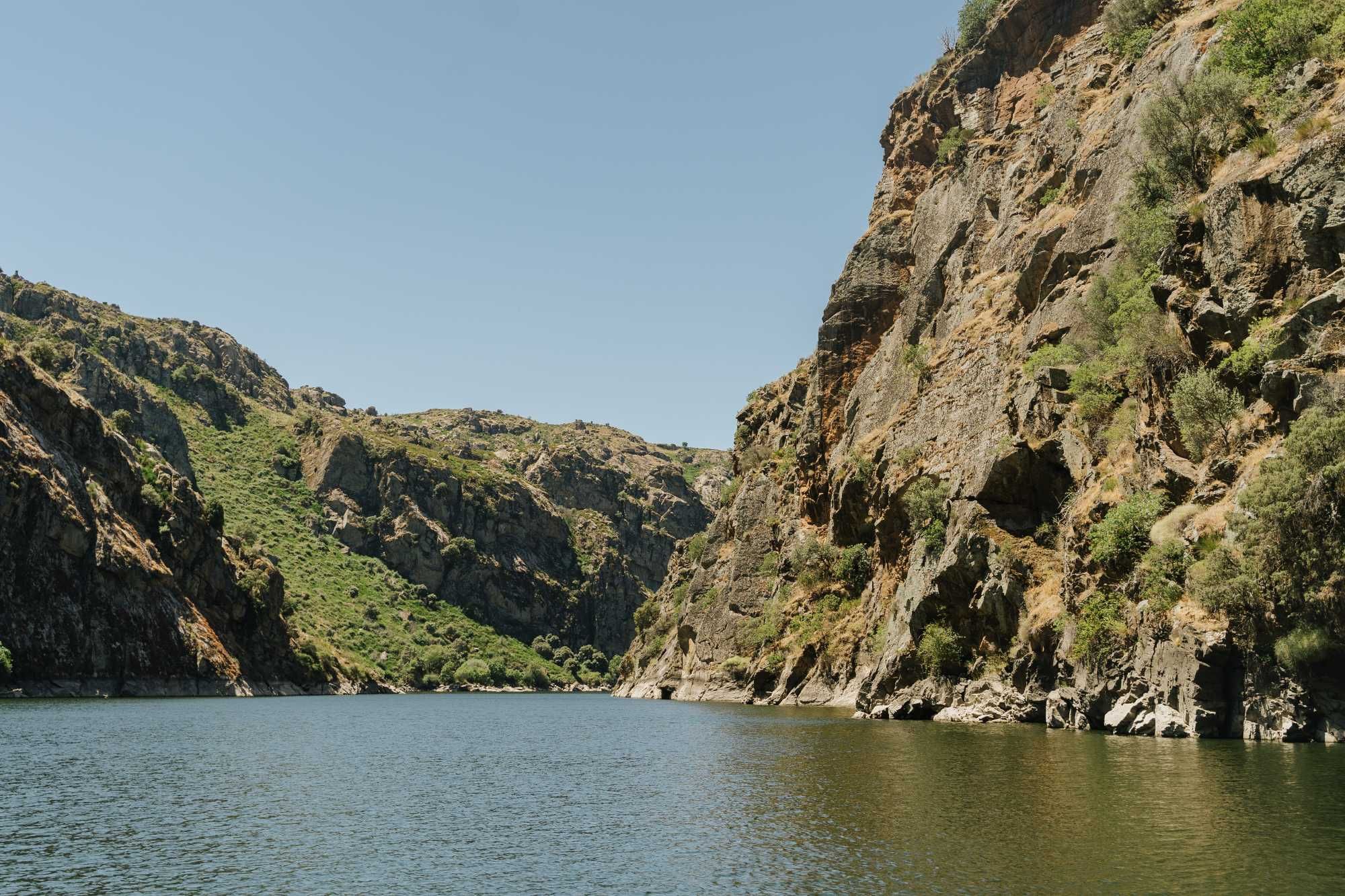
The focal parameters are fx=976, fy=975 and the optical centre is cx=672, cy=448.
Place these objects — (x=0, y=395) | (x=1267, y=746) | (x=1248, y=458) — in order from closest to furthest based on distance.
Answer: (x=1267, y=746)
(x=1248, y=458)
(x=0, y=395)

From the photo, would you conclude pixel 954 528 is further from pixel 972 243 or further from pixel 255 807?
pixel 255 807

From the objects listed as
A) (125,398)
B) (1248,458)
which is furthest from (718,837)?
(125,398)

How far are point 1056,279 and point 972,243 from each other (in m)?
22.1

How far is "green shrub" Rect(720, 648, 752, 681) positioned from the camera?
354ft

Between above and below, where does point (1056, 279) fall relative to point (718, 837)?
above

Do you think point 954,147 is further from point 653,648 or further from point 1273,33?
point 653,648

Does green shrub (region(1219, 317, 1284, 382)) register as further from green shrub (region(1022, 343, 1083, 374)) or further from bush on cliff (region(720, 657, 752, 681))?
bush on cliff (region(720, 657, 752, 681))

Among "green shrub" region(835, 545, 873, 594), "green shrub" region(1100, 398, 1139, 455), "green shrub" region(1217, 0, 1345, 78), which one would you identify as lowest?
"green shrub" region(835, 545, 873, 594)

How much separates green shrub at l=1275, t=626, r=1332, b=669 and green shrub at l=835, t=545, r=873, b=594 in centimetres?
5489

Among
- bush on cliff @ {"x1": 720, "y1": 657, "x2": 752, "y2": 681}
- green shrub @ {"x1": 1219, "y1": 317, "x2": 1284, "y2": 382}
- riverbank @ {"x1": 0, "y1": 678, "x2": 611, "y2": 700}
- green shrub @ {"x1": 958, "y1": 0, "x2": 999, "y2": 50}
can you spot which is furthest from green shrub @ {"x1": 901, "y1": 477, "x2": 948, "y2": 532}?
riverbank @ {"x1": 0, "y1": 678, "x2": 611, "y2": 700}

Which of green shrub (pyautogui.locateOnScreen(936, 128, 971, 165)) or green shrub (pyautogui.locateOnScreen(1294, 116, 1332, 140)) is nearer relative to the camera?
green shrub (pyautogui.locateOnScreen(1294, 116, 1332, 140))

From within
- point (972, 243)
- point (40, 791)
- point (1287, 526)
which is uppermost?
point (972, 243)

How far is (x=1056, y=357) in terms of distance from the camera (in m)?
62.1

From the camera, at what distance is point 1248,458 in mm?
42375
